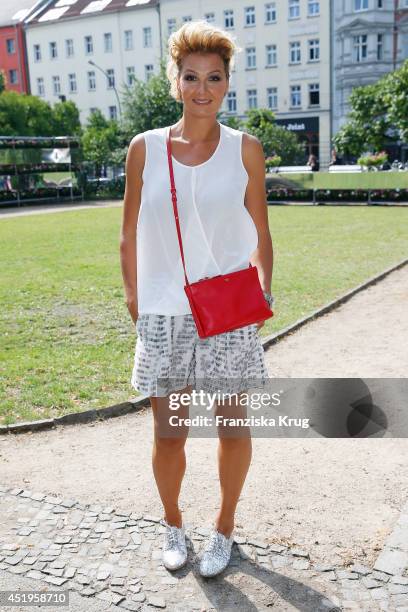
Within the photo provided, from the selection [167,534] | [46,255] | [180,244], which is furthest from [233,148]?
[46,255]

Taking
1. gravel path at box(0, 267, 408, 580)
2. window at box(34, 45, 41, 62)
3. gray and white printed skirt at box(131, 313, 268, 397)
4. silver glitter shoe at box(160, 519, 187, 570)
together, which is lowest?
gravel path at box(0, 267, 408, 580)

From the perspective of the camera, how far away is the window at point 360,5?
47.3 metres

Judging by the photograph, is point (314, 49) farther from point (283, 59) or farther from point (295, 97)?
point (295, 97)

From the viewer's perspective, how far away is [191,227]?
106 inches

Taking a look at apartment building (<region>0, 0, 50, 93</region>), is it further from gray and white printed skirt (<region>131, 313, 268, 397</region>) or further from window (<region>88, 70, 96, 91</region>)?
gray and white printed skirt (<region>131, 313, 268, 397</region>)

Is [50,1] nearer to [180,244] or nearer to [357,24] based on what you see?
[357,24]

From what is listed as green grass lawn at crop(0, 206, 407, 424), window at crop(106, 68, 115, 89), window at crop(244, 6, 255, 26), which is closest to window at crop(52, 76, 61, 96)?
window at crop(106, 68, 115, 89)

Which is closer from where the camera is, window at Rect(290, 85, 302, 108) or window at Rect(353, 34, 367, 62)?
window at Rect(353, 34, 367, 62)

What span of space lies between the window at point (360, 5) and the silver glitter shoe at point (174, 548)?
50580mm

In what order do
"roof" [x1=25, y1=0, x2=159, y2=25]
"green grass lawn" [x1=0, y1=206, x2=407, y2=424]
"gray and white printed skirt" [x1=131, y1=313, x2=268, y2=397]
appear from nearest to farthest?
"gray and white printed skirt" [x1=131, y1=313, x2=268, y2=397], "green grass lawn" [x1=0, y1=206, x2=407, y2=424], "roof" [x1=25, y1=0, x2=159, y2=25]

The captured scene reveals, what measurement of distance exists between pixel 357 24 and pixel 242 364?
49785 mm

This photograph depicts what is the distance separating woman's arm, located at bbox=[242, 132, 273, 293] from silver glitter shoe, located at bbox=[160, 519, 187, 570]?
1.20 meters

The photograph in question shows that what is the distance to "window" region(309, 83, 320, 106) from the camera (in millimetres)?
50672

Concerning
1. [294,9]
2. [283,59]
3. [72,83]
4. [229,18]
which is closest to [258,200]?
[283,59]
